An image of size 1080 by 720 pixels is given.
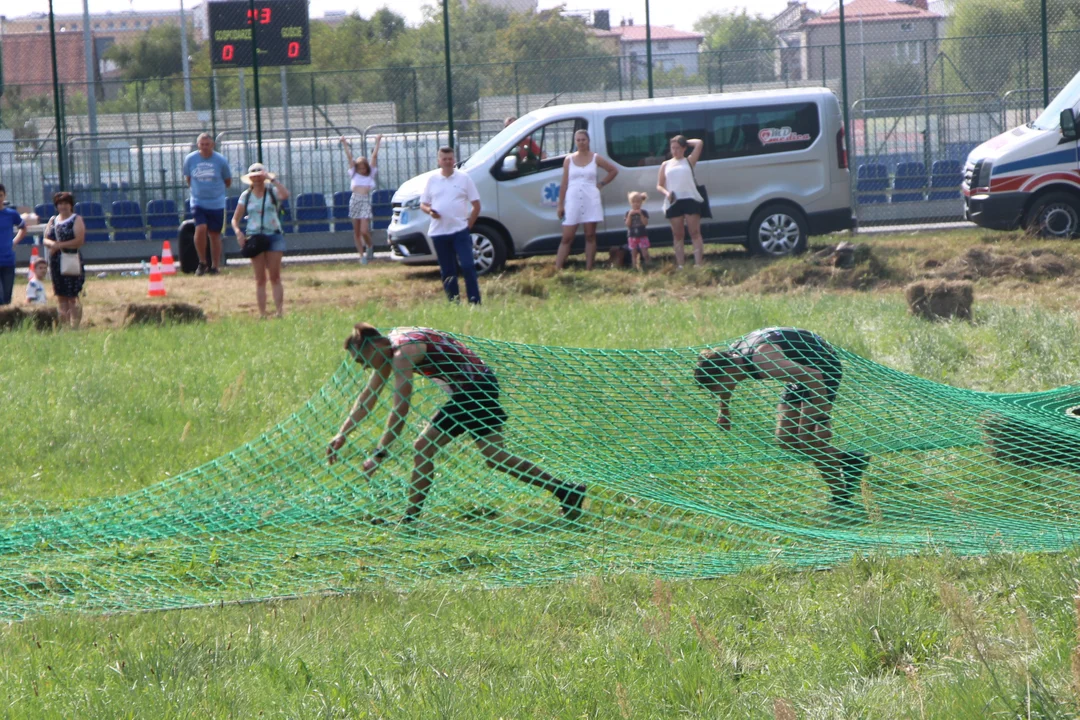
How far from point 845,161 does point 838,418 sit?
10.6 metres

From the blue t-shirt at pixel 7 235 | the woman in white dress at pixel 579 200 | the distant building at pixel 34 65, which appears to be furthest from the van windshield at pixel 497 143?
the distant building at pixel 34 65

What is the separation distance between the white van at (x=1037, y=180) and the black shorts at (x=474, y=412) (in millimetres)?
11587

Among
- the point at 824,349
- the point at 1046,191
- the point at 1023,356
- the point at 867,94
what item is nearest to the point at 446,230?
the point at 1023,356

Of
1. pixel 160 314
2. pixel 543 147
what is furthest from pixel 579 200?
pixel 160 314

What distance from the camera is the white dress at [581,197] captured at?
1460cm

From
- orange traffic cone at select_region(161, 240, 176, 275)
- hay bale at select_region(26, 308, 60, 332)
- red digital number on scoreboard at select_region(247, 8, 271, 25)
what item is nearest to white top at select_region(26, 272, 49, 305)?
hay bale at select_region(26, 308, 60, 332)

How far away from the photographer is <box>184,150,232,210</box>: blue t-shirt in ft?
53.4

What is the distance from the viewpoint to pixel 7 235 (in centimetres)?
1264

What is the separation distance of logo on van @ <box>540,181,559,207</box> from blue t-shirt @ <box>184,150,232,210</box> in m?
4.27

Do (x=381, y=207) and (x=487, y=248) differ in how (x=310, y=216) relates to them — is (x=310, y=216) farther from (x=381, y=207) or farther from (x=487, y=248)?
(x=487, y=248)

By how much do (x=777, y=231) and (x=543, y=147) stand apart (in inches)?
123

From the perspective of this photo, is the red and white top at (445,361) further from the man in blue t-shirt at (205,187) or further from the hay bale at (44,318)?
the man in blue t-shirt at (205,187)

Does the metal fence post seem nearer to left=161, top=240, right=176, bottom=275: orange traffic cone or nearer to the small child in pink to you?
the small child in pink

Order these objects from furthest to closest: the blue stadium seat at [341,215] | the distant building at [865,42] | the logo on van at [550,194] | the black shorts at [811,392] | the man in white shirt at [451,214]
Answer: the distant building at [865,42] → the blue stadium seat at [341,215] → the logo on van at [550,194] → the man in white shirt at [451,214] → the black shorts at [811,392]
